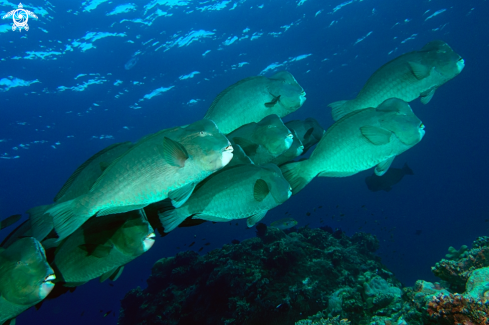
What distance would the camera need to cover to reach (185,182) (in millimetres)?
1377

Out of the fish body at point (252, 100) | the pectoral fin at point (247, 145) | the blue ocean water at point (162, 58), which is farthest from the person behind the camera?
the blue ocean water at point (162, 58)

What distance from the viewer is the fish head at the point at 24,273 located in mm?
1274

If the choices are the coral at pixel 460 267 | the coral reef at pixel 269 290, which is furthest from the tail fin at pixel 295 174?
the coral at pixel 460 267

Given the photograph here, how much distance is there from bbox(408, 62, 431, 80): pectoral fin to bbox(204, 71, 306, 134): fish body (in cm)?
87

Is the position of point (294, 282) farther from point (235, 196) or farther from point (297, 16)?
point (297, 16)

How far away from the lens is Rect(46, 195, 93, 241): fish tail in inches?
50.6

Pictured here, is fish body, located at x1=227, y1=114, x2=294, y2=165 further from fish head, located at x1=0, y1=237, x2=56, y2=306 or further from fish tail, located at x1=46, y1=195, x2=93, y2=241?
fish head, located at x1=0, y1=237, x2=56, y2=306

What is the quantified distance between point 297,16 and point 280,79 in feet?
77.6

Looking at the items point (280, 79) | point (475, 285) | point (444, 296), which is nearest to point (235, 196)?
point (280, 79)

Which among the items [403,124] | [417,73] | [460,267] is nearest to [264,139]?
[403,124]

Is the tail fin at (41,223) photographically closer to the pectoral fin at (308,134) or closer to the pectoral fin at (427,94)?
the pectoral fin at (308,134)

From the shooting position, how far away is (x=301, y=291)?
8.03 m

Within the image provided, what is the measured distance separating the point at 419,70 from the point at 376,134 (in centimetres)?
68

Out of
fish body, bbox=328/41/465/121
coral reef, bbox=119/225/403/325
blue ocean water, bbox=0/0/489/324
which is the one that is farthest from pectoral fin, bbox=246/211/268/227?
blue ocean water, bbox=0/0/489/324
